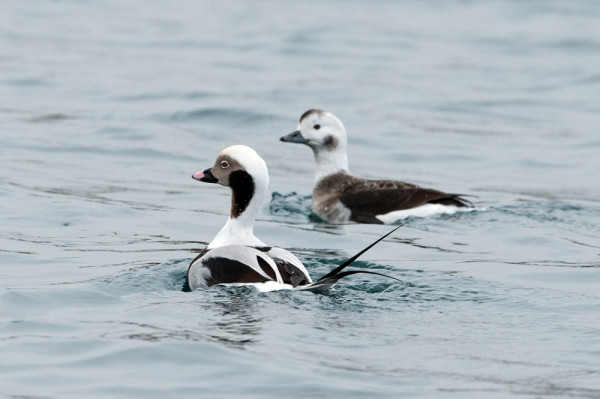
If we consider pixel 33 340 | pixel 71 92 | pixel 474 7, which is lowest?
pixel 33 340

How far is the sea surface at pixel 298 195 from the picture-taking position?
19.2ft

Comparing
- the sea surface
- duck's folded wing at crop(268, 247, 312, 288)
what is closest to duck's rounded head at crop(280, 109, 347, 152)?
the sea surface

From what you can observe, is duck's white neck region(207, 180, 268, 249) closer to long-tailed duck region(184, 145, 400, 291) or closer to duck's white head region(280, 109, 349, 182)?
long-tailed duck region(184, 145, 400, 291)

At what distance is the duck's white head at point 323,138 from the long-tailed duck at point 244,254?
389cm

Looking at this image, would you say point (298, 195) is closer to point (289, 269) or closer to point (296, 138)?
point (296, 138)

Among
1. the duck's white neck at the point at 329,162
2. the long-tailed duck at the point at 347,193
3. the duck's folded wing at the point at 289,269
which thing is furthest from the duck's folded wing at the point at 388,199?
the duck's folded wing at the point at 289,269

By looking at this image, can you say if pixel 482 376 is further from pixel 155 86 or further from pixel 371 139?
pixel 155 86

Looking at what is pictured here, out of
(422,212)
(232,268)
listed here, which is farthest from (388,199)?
(232,268)

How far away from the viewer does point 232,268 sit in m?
7.02

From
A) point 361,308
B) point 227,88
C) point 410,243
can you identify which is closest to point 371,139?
point 227,88

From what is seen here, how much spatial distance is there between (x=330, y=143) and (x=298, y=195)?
67 cm

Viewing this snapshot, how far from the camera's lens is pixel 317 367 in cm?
573

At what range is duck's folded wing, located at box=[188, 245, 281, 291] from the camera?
22.6ft

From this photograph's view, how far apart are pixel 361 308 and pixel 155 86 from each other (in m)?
11.4
